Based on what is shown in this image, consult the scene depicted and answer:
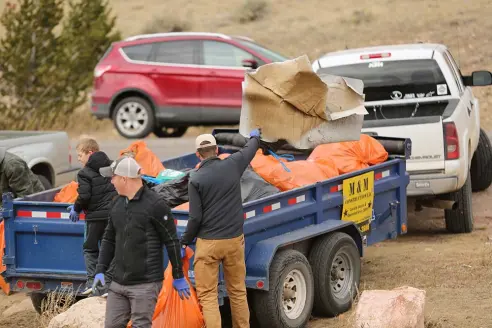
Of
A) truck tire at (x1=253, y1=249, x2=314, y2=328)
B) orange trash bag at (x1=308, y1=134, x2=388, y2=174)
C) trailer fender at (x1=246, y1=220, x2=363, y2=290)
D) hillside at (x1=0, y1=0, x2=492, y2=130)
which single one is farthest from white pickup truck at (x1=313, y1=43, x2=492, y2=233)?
hillside at (x1=0, y1=0, x2=492, y2=130)

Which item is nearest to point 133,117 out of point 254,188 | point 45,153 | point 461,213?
point 45,153

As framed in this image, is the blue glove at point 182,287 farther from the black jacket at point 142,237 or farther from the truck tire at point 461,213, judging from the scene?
the truck tire at point 461,213

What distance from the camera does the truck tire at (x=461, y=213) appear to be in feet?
37.2

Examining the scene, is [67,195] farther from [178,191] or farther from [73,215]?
[178,191]

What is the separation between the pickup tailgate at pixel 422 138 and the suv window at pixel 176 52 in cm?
800

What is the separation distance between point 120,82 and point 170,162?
868 cm

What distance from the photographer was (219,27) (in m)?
34.6

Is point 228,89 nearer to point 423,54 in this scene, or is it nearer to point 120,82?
point 120,82

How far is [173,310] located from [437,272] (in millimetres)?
3444

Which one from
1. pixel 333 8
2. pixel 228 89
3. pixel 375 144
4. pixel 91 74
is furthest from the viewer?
pixel 333 8

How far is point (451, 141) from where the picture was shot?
10.8 metres

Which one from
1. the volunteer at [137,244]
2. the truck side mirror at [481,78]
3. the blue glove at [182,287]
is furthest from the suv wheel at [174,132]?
the volunteer at [137,244]

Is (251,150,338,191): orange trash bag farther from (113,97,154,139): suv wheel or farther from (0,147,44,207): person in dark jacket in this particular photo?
(113,97,154,139): suv wheel

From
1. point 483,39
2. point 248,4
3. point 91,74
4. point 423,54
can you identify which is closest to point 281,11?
point 248,4
